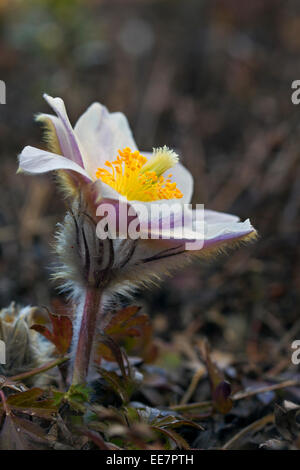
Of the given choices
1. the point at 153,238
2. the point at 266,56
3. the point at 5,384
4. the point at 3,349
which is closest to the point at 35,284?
the point at 3,349

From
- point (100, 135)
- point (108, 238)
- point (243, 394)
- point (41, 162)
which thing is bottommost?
point (243, 394)

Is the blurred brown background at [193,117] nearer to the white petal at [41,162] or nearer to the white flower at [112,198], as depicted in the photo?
the white flower at [112,198]

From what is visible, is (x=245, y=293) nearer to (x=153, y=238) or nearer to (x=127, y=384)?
(x=127, y=384)

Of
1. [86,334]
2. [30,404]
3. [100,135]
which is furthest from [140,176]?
[30,404]

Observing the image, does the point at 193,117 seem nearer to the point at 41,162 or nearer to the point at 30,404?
the point at 41,162

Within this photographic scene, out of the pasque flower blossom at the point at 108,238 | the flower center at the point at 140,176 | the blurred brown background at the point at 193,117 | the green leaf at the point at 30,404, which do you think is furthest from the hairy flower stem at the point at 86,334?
the blurred brown background at the point at 193,117

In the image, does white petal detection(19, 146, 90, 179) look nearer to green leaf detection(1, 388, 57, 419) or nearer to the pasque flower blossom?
the pasque flower blossom

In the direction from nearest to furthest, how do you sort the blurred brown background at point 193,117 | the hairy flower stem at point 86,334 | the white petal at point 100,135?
1. the hairy flower stem at point 86,334
2. the white petal at point 100,135
3. the blurred brown background at point 193,117

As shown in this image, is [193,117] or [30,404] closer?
[30,404]
